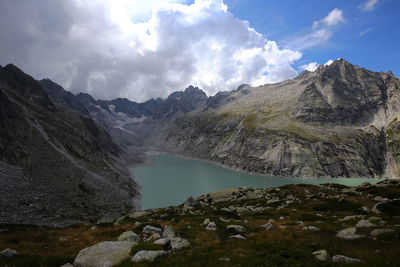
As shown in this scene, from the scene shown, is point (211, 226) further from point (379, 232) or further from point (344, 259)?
point (344, 259)

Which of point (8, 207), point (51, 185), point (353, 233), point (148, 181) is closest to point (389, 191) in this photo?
point (353, 233)

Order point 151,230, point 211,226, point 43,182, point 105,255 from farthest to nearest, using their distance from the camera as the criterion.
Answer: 1. point 43,182
2. point 211,226
3. point 151,230
4. point 105,255

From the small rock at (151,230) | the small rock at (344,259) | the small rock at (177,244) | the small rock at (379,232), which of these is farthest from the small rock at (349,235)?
the small rock at (151,230)

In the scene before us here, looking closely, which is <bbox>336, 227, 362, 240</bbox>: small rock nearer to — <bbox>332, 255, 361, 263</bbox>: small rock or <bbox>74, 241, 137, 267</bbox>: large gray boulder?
<bbox>332, 255, 361, 263</bbox>: small rock

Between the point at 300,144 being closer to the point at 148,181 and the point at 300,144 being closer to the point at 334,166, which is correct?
the point at 334,166

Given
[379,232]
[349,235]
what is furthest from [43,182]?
[379,232]

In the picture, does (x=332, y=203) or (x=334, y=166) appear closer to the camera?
(x=332, y=203)
